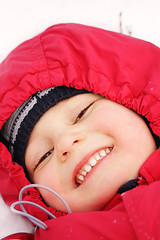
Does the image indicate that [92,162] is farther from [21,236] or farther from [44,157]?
[21,236]

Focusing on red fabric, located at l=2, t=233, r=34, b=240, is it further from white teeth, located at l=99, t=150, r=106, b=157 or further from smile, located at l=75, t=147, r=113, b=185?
white teeth, located at l=99, t=150, r=106, b=157

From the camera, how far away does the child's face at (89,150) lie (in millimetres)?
862

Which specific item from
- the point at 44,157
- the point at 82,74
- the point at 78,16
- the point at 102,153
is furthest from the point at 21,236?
A: the point at 78,16

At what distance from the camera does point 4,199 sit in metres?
1.04

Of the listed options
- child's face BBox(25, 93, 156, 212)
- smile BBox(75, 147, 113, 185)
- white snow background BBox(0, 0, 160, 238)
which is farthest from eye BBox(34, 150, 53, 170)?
white snow background BBox(0, 0, 160, 238)

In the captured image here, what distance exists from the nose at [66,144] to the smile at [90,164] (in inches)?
2.2

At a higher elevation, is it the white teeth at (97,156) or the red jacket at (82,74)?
the red jacket at (82,74)

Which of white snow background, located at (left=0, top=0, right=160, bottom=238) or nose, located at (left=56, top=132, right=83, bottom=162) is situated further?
white snow background, located at (left=0, top=0, right=160, bottom=238)

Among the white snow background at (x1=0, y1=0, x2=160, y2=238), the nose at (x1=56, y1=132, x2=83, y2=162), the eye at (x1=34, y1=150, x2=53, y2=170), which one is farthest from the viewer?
the white snow background at (x1=0, y1=0, x2=160, y2=238)

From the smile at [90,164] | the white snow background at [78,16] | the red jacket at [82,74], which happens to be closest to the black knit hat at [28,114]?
the red jacket at [82,74]

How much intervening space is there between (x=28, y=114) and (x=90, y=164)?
9.7 inches

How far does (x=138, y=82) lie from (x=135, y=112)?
0.10 meters

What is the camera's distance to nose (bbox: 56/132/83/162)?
859mm

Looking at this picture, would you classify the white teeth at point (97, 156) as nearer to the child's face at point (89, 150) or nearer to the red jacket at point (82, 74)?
the child's face at point (89, 150)
